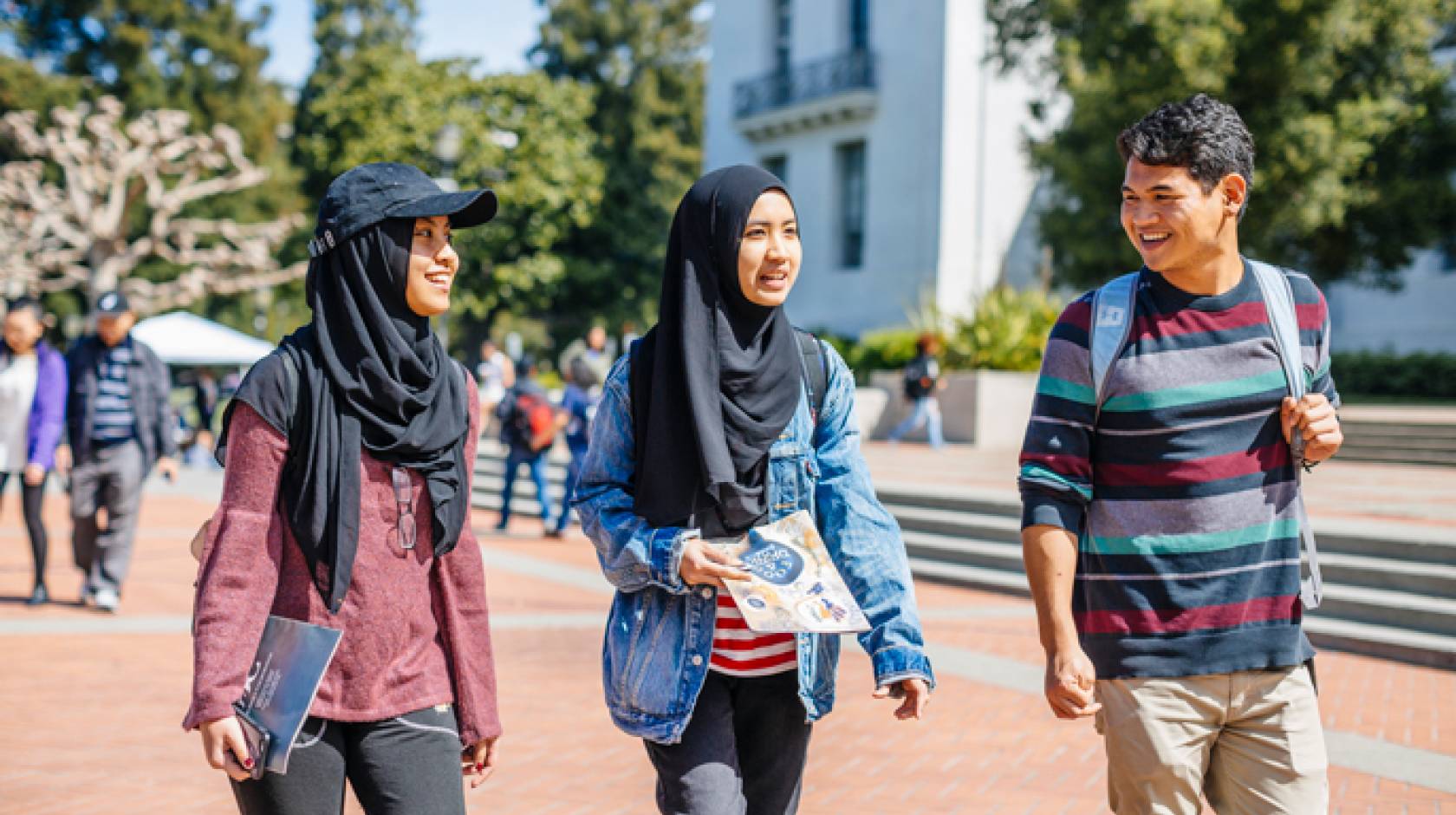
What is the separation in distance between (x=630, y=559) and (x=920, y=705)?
2.02 ft

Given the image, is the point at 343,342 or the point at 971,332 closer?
the point at 343,342

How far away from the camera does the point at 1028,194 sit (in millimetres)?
31297

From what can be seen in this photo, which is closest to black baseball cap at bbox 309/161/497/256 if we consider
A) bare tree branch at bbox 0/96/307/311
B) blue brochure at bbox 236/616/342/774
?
blue brochure at bbox 236/616/342/774

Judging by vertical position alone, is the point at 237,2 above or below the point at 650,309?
above

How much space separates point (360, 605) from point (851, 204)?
104 ft

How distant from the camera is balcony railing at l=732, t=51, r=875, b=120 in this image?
1262 inches

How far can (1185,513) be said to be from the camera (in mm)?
2676

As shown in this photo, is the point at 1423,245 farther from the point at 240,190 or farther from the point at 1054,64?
the point at 240,190

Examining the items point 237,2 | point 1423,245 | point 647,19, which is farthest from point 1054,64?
point 237,2

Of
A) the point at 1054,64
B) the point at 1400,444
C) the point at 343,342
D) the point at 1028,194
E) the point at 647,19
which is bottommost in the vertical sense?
the point at 1400,444

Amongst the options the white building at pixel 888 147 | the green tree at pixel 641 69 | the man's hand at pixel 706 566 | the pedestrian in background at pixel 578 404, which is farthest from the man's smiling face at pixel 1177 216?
the green tree at pixel 641 69

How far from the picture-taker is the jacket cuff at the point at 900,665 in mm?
2623

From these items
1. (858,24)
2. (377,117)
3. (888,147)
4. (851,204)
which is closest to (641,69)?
(377,117)

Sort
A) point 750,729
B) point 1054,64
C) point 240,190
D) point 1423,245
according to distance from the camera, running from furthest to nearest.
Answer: point 240,190 < point 1054,64 < point 1423,245 < point 750,729
